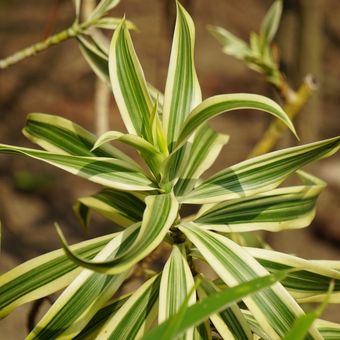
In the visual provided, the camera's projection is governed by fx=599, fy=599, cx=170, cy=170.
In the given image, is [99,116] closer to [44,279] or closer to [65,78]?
[44,279]

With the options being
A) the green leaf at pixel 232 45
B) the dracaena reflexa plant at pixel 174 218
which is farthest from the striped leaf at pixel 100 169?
the green leaf at pixel 232 45

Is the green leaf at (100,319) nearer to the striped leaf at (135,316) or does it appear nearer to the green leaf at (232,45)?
the striped leaf at (135,316)

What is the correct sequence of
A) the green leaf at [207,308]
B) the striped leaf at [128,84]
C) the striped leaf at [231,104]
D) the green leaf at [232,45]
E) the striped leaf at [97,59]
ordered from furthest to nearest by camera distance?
the green leaf at [232,45]
the striped leaf at [97,59]
the striped leaf at [128,84]
the striped leaf at [231,104]
the green leaf at [207,308]

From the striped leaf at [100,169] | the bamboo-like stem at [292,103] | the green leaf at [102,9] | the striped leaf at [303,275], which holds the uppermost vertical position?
the bamboo-like stem at [292,103]

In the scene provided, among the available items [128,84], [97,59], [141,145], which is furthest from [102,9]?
[141,145]

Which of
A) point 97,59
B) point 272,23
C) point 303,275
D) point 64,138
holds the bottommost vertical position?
point 303,275

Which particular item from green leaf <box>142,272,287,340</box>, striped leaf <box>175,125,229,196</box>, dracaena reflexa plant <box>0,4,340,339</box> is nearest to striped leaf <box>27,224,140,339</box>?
dracaena reflexa plant <box>0,4,340,339</box>

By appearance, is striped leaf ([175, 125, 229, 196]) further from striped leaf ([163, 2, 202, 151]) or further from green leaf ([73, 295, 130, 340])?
green leaf ([73, 295, 130, 340])

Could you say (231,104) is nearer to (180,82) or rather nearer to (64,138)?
(180,82)
